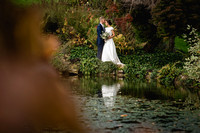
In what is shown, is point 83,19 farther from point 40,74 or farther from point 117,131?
point 40,74

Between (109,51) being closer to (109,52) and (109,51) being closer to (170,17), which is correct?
(109,52)

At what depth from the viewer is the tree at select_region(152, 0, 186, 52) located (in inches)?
546

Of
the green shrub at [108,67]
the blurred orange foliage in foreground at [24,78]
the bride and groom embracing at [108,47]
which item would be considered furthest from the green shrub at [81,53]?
the blurred orange foliage in foreground at [24,78]

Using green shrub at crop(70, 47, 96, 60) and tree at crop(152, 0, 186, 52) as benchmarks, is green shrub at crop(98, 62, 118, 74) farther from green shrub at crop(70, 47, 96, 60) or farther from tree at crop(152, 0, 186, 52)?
tree at crop(152, 0, 186, 52)

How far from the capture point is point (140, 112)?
6.78 m

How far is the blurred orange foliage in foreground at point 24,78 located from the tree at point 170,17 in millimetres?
13538

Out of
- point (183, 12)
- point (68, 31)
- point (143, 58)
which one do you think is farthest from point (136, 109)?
point (68, 31)

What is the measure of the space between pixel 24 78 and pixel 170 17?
13.8 m

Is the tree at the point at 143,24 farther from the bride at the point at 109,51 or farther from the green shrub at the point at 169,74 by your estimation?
the green shrub at the point at 169,74

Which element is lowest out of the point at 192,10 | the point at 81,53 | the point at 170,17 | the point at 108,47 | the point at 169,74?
the point at 169,74

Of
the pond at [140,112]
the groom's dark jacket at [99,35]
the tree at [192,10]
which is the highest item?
the tree at [192,10]

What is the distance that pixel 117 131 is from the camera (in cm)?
502

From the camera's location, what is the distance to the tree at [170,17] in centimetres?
1388

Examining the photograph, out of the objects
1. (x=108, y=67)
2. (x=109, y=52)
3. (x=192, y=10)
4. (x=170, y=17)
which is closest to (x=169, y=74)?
(x=170, y=17)
